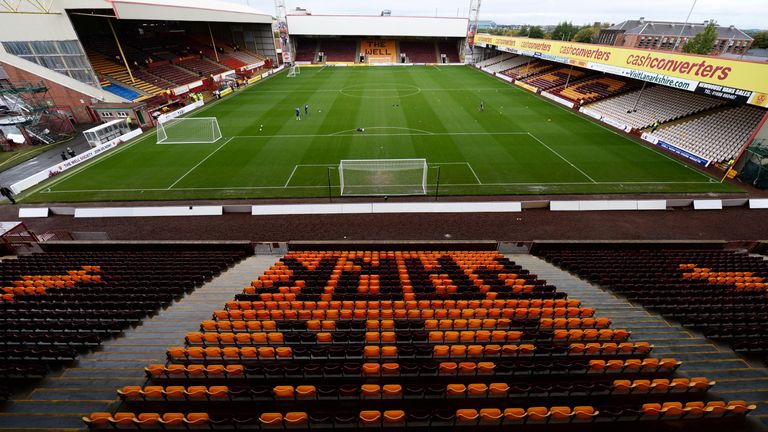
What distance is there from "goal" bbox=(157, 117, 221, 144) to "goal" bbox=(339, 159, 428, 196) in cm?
1600

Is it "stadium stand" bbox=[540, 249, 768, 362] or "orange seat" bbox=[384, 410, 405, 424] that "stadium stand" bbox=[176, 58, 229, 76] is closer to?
"stadium stand" bbox=[540, 249, 768, 362]

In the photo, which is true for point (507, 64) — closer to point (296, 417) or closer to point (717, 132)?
point (717, 132)

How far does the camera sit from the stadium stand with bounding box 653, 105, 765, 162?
25.3 meters

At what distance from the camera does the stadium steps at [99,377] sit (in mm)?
6316

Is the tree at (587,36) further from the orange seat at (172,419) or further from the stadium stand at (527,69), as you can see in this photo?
the orange seat at (172,419)

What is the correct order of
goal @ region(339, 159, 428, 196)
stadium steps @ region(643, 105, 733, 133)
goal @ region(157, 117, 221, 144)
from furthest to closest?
1. goal @ region(157, 117, 221, 144)
2. stadium steps @ region(643, 105, 733, 133)
3. goal @ region(339, 159, 428, 196)

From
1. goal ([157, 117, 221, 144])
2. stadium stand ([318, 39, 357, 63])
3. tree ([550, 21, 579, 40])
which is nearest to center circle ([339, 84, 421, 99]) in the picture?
goal ([157, 117, 221, 144])

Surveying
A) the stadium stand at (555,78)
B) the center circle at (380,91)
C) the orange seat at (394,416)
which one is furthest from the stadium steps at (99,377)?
the stadium stand at (555,78)

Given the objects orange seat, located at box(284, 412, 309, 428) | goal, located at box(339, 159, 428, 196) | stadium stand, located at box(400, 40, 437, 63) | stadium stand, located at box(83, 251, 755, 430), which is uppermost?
stadium stand, located at box(400, 40, 437, 63)

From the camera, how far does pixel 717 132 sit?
2720 cm

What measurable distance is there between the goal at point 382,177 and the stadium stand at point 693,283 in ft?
32.1

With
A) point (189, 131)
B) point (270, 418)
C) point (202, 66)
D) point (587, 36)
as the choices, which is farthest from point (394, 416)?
point (587, 36)

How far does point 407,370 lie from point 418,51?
86743mm

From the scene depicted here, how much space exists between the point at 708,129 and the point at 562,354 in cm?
3300
